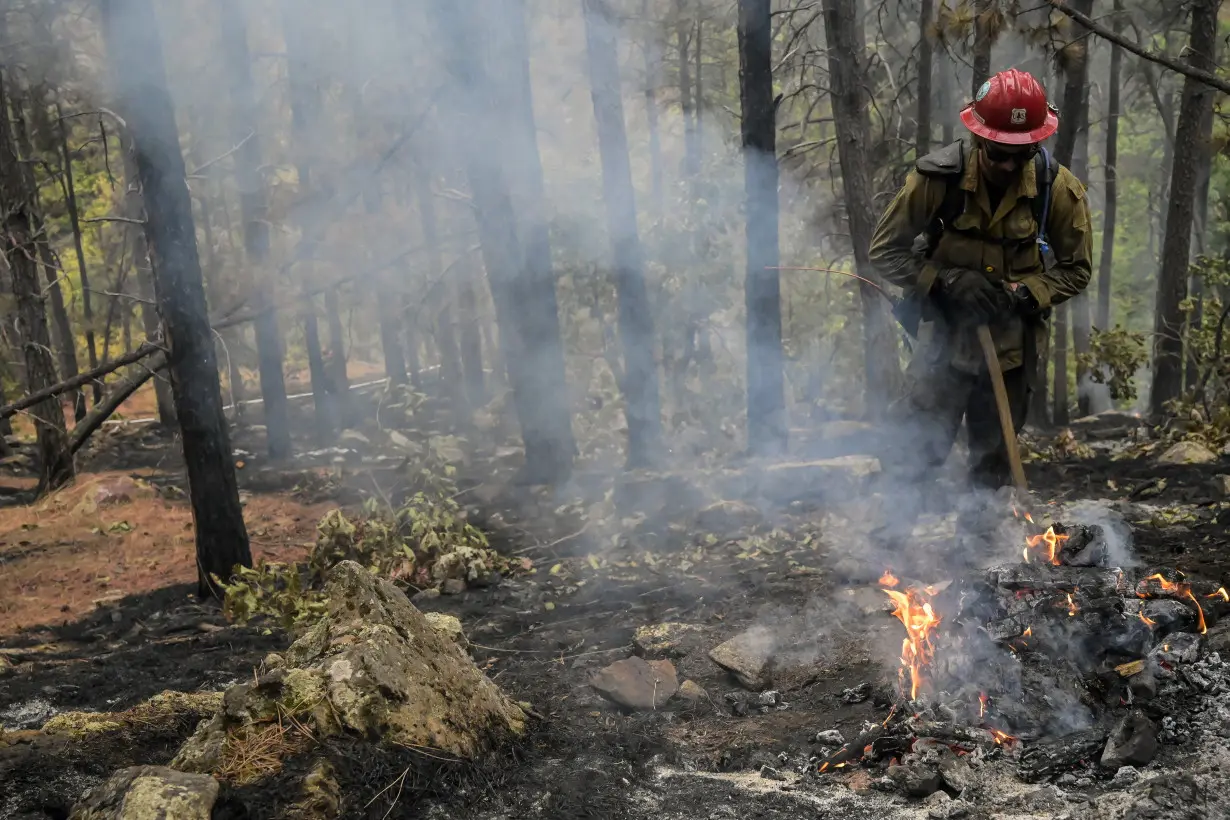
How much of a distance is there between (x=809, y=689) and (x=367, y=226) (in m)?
10.1

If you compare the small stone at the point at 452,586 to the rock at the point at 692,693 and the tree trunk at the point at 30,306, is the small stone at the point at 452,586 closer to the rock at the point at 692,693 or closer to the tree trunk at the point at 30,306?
the rock at the point at 692,693

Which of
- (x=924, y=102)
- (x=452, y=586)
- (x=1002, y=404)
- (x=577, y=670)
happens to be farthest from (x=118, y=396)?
(x=924, y=102)

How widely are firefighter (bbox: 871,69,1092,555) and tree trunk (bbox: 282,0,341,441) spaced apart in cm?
854

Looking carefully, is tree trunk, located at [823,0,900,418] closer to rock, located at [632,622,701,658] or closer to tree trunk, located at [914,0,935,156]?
tree trunk, located at [914,0,935,156]

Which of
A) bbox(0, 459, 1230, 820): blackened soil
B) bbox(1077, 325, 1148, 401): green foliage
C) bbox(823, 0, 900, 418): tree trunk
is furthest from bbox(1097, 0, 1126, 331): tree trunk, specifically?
bbox(0, 459, 1230, 820): blackened soil

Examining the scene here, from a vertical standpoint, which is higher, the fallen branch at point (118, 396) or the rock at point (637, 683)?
the fallen branch at point (118, 396)

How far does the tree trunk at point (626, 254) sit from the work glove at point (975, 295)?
6.74 meters

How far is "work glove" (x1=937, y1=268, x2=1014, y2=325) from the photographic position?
4664mm

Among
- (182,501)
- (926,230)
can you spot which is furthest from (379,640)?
(182,501)

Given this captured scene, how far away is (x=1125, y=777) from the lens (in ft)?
10.4

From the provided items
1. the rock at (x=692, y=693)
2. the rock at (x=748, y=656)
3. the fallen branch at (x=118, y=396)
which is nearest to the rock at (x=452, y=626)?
the rock at (x=692, y=693)

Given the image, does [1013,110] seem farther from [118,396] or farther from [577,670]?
[118,396]

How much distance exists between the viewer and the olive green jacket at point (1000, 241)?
4719mm

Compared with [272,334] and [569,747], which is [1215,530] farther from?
[272,334]
